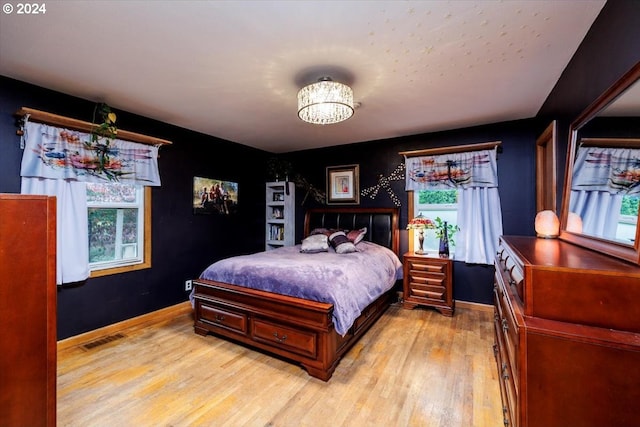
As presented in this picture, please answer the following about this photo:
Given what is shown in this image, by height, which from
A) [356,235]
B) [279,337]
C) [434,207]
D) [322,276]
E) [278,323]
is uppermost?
[434,207]

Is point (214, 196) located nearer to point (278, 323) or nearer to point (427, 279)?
point (278, 323)

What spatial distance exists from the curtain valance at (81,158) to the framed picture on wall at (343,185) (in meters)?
2.62

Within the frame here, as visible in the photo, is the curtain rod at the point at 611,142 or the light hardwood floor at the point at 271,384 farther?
the light hardwood floor at the point at 271,384

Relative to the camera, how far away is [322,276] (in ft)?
8.05

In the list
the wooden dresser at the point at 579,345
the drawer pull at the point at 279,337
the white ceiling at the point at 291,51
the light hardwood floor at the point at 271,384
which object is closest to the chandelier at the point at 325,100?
the white ceiling at the point at 291,51

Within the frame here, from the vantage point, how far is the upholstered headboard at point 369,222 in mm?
4129

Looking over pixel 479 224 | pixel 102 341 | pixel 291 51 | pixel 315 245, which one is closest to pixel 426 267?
pixel 479 224

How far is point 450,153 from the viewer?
3.77m

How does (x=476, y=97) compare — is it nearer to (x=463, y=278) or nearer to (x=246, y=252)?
(x=463, y=278)

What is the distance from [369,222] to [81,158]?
3.57 metres

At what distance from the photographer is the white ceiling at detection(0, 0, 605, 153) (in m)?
1.57

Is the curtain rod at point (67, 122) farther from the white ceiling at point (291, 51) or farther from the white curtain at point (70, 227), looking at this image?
the white curtain at point (70, 227)

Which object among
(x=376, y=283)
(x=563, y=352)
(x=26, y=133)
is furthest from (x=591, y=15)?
(x=26, y=133)

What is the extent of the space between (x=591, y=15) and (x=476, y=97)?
120 cm
